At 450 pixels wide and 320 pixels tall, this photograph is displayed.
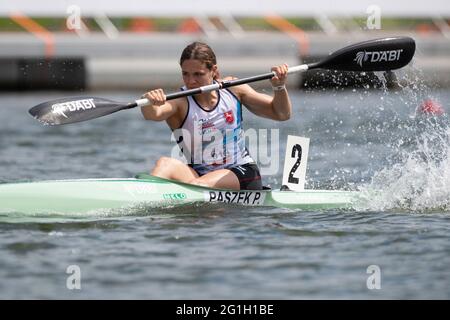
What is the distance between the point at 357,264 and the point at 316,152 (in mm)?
6621

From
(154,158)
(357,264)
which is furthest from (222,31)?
(357,264)

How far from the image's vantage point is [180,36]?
25219 millimetres

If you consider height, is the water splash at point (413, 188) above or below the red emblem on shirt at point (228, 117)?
below

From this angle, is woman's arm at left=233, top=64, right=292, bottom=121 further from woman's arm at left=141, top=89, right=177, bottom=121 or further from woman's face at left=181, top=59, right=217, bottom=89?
woman's arm at left=141, top=89, right=177, bottom=121

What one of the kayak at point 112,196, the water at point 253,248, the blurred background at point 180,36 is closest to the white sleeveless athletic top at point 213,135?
the kayak at point 112,196

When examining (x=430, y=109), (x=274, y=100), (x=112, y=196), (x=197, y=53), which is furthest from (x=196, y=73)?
(x=430, y=109)

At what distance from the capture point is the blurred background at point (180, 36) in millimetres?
23203

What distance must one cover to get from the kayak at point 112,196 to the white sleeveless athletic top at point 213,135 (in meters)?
0.33

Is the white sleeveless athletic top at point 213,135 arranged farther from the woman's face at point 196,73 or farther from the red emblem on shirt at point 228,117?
the woman's face at point 196,73

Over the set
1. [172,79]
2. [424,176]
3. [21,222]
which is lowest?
[21,222]

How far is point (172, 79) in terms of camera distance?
23.0 meters

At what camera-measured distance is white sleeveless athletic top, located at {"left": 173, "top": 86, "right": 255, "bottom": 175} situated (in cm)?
880

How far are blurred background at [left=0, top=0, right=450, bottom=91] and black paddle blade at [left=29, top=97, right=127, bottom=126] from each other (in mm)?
12496
